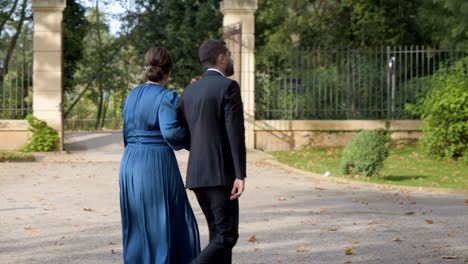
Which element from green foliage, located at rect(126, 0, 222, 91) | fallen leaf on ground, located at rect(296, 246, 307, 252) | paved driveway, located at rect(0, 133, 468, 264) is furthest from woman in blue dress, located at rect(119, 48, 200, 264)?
green foliage, located at rect(126, 0, 222, 91)

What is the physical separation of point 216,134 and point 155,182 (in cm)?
50

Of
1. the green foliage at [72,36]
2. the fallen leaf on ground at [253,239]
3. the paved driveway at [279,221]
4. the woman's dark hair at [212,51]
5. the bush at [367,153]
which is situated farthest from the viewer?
the green foliage at [72,36]

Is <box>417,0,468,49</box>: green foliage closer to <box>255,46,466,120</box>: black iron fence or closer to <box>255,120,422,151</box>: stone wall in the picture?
<box>255,46,466,120</box>: black iron fence

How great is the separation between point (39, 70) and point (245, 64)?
4.80 metres

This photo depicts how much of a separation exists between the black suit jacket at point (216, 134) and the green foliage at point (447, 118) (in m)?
12.8

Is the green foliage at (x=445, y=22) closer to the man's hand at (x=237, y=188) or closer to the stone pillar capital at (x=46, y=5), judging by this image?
the stone pillar capital at (x=46, y=5)

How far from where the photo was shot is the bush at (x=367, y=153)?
14.5 meters

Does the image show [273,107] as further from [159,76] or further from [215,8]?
[159,76]

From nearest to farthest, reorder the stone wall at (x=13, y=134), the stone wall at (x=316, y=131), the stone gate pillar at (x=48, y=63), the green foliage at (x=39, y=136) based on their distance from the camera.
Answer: the green foliage at (x=39, y=136) < the stone gate pillar at (x=48, y=63) < the stone wall at (x=13, y=134) < the stone wall at (x=316, y=131)

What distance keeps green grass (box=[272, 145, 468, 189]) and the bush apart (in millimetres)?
169

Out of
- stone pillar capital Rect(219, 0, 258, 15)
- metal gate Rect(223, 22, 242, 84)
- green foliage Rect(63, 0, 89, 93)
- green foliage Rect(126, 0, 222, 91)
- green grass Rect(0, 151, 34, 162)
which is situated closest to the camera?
green grass Rect(0, 151, 34, 162)

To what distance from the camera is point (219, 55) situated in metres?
5.85

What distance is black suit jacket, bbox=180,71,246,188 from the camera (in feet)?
18.6

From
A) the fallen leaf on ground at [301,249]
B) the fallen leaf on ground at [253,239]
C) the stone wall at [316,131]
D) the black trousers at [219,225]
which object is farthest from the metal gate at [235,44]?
the black trousers at [219,225]
